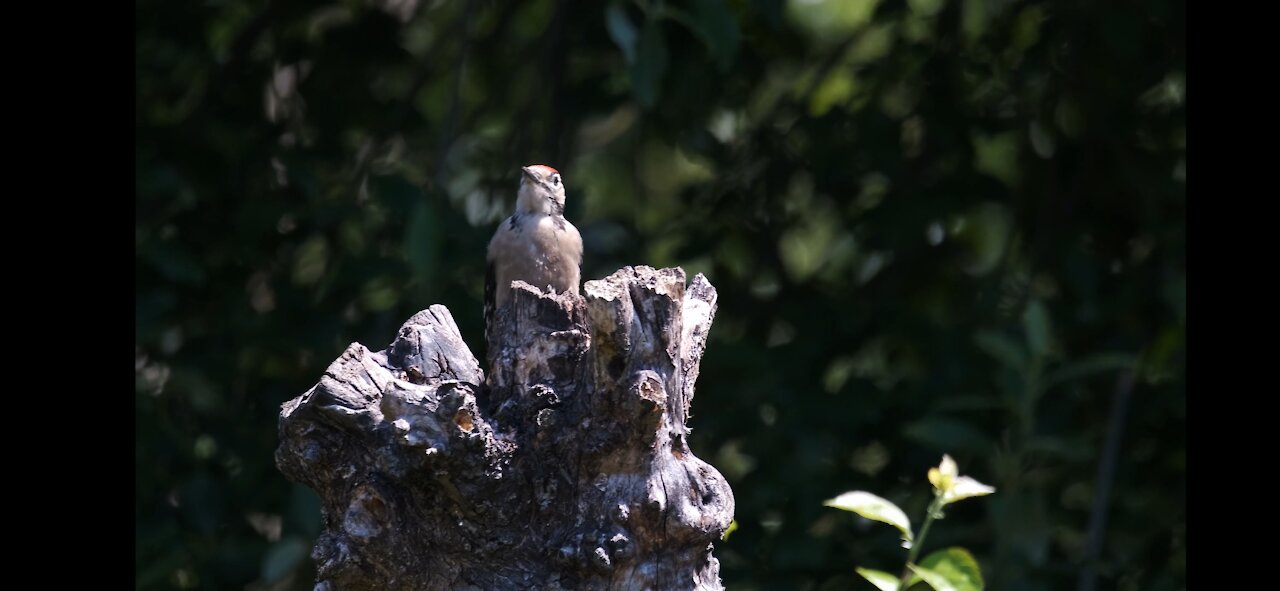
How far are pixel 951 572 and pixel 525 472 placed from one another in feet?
2.06

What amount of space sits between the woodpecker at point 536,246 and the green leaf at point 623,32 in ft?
1.24

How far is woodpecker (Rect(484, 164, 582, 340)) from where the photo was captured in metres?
3.24

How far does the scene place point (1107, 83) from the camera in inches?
166

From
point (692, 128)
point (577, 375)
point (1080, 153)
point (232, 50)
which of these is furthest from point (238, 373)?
point (1080, 153)

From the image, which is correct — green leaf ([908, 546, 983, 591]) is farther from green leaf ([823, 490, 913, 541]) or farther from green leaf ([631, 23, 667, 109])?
green leaf ([631, 23, 667, 109])

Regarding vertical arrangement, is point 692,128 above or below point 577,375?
above

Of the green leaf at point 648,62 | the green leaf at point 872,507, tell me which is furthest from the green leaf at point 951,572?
the green leaf at point 648,62

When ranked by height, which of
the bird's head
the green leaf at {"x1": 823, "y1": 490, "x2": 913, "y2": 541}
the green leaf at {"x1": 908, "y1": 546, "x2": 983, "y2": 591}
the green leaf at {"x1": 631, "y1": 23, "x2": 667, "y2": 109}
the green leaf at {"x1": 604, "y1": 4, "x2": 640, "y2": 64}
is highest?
the green leaf at {"x1": 604, "y1": 4, "x2": 640, "y2": 64}

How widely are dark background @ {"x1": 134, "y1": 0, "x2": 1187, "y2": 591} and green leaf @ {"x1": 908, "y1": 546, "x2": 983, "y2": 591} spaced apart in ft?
5.83

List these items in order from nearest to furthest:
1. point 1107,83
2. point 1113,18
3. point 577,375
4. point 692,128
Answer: point 577,375, point 1113,18, point 1107,83, point 692,128

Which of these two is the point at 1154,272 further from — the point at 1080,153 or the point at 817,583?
the point at 817,583

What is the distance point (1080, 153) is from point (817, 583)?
5.31 feet

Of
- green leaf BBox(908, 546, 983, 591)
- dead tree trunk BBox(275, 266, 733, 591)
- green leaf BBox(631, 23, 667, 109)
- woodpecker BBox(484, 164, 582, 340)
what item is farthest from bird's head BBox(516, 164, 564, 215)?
green leaf BBox(908, 546, 983, 591)

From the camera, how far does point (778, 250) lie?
4543mm
